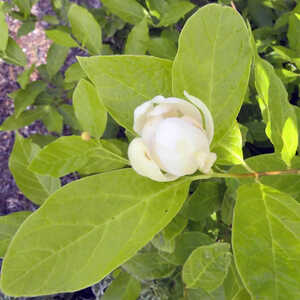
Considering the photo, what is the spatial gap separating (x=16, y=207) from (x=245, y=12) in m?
1.23

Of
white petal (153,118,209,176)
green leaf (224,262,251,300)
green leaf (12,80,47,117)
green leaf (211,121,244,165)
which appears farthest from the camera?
green leaf (12,80,47,117)

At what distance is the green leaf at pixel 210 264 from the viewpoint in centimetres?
55

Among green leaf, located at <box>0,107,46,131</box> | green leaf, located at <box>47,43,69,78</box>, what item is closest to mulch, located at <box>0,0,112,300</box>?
green leaf, located at <box>0,107,46,131</box>

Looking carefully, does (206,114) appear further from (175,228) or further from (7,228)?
(7,228)

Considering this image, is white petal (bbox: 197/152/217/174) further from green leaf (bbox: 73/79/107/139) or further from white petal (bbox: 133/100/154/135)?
green leaf (bbox: 73/79/107/139)

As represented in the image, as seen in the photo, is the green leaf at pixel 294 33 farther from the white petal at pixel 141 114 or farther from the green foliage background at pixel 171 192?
the white petal at pixel 141 114

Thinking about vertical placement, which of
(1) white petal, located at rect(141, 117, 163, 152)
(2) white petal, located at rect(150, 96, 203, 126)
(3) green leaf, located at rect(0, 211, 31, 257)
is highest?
(2) white petal, located at rect(150, 96, 203, 126)

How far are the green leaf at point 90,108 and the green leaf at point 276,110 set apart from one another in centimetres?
22

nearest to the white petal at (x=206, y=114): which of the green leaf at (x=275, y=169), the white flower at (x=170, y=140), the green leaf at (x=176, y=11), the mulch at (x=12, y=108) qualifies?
the white flower at (x=170, y=140)

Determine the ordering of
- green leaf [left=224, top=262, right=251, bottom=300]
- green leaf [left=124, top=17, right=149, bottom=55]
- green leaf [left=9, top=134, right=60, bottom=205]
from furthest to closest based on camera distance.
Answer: green leaf [left=124, top=17, right=149, bottom=55] → green leaf [left=9, top=134, right=60, bottom=205] → green leaf [left=224, top=262, right=251, bottom=300]

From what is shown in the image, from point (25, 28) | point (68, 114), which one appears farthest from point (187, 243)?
point (25, 28)

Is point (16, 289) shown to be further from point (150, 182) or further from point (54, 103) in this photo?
point (54, 103)

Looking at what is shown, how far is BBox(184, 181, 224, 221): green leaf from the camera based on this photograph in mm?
699

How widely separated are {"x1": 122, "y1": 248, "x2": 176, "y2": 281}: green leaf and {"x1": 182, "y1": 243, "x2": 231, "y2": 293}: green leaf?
167 millimetres
